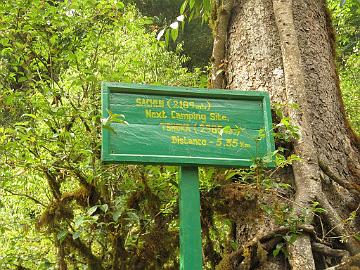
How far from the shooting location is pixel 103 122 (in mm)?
2137

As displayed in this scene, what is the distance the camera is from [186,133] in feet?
7.50

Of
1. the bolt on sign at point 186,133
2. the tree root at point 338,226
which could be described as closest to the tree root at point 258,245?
the tree root at point 338,226

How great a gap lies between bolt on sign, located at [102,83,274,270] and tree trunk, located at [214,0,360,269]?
0.40 metres

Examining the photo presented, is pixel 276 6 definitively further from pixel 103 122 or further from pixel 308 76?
pixel 103 122

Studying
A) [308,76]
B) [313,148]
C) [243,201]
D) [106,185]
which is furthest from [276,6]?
[106,185]

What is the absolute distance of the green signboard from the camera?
7.23 ft

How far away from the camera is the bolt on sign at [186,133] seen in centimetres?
218

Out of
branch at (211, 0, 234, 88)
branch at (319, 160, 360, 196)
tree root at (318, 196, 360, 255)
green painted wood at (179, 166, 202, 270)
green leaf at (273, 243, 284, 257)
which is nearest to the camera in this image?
green painted wood at (179, 166, 202, 270)

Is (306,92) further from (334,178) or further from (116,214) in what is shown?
(116,214)

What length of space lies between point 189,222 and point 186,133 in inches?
16.5

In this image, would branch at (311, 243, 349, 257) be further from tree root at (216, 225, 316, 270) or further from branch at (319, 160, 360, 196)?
branch at (319, 160, 360, 196)

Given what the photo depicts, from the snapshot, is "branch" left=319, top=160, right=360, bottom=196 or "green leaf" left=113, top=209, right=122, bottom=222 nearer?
"green leaf" left=113, top=209, right=122, bottom=222

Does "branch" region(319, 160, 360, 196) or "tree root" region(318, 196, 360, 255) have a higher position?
"branch" region(319, 160, 360, 196)

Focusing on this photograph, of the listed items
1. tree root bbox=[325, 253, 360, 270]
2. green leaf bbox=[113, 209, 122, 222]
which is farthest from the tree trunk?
green leaf bbox=[113, 209, 122, 222]
